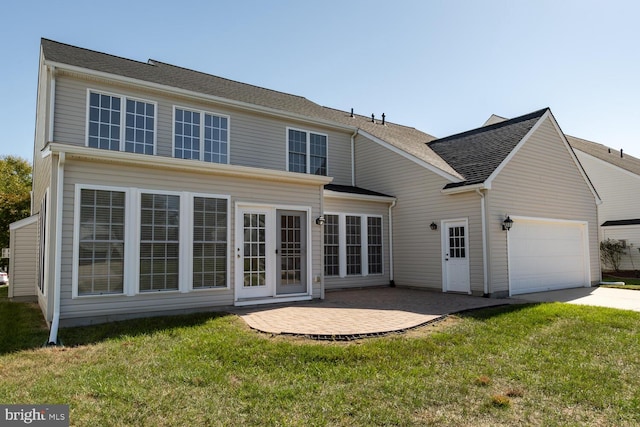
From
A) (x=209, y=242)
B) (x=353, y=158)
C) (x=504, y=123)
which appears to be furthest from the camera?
(x=353, y=158)

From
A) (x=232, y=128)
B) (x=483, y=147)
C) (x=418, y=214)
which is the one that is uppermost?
(x=232, y=128)

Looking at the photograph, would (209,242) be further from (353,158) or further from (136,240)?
(353,158)

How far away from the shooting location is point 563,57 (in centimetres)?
1030

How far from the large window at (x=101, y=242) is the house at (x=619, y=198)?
22.4 metres

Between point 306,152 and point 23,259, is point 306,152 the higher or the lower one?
the higher one

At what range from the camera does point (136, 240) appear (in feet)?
25.1

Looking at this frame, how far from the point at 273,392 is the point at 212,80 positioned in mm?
12289

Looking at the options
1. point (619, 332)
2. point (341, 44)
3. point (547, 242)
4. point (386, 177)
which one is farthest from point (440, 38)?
point (619, 332)

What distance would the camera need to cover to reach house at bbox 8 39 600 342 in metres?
7.45

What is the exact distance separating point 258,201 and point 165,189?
2068mm

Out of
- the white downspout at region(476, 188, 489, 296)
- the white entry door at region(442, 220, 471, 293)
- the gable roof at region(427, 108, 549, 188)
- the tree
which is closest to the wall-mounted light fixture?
the white downspout at region(476, 188, 489, 296)

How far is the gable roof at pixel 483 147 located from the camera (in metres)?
11.4

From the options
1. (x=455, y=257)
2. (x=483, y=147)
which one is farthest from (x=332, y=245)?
(x=483, y=147)

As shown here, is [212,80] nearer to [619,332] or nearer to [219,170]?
[219,170]
